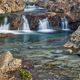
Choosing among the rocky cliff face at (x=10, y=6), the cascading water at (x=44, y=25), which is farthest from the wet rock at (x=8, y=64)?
the rocky cliff face at (x=10, y=6)

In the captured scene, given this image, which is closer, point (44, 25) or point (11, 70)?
point (11, 70)

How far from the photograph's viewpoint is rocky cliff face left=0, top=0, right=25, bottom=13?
4897 cm

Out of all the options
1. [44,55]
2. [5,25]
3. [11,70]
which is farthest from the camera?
[5,25]

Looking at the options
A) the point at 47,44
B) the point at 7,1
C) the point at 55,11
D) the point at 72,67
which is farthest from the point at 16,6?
the point at 72,67

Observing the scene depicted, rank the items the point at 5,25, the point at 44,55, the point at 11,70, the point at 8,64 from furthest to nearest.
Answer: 1. the point at 5,25
2. the point at 44,55
3. the point at 8,64
4. the point at 11,70

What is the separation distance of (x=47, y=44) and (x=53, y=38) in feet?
12.0

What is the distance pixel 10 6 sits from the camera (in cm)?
4950

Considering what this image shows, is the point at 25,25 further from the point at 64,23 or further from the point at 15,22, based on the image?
the point at 64,23

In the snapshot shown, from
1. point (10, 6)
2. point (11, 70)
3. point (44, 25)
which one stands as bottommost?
point (44, 25)

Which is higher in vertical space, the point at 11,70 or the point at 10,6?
the point at 10,6

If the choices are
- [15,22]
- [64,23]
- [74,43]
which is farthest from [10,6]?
[74,43]

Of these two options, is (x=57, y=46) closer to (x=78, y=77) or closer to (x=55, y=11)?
(x=78, y=77)

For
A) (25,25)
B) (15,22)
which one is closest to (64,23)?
(25,25)

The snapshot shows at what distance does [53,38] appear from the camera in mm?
34719
